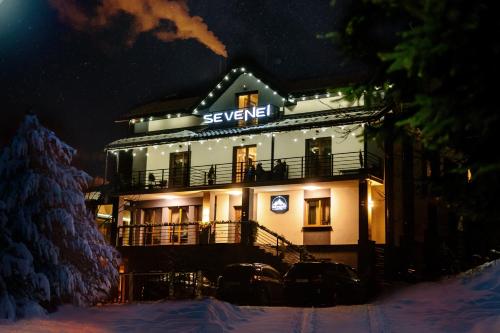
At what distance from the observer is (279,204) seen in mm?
31906

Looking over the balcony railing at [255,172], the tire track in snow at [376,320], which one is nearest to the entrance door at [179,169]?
the balcony railing at [255,172]

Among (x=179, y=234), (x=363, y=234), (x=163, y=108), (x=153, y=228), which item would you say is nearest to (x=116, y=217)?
(x=153, y=228)

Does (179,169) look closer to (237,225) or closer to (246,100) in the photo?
(246,100)

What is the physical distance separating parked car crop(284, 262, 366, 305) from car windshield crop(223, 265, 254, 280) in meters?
1.22

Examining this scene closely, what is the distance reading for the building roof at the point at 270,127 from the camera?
2998cm

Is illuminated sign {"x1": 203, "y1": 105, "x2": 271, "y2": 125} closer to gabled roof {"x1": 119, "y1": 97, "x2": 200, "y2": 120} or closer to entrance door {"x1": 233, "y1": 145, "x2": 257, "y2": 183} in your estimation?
entrance door {"x1": 233, "y1": 145, "x2": 257, "y2": 183}

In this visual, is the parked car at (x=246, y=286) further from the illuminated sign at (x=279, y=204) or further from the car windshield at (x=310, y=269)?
the illuminated sign at (x=279, y=204)

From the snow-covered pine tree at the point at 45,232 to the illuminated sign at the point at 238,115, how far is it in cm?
1667

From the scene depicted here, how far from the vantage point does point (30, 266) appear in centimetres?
1530

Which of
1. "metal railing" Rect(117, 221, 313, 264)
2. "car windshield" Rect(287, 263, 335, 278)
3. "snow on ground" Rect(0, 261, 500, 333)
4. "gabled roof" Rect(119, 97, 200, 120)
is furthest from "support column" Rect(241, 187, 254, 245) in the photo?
"snow on ground" Rect(0, 261, 500, 333)

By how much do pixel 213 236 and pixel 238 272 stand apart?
415 inches

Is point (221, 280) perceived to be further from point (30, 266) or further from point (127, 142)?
point (127, 142)

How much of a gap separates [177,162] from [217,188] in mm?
4312

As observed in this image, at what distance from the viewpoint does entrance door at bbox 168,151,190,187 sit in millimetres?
35328
